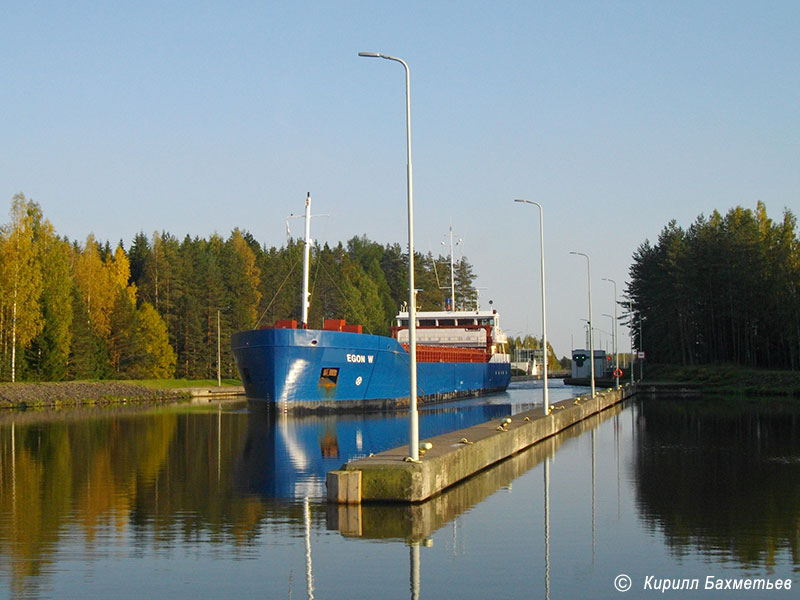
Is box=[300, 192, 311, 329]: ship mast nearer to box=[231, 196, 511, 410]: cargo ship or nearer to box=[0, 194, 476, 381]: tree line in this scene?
box=[231, 196, 511, 410]: cargo ship

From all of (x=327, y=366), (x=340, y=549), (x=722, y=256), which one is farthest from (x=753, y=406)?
(x=340, y=549)

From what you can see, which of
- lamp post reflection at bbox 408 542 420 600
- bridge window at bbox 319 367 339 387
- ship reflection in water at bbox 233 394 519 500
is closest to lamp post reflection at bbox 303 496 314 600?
lamp post reflection at bbox 408 542 420 600

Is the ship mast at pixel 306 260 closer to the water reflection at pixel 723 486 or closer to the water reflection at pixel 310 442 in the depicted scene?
the water reflection at pixel 310 442

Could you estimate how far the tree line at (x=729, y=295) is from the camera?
7306cm

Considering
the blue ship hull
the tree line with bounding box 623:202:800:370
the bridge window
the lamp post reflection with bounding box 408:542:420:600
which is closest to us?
the lamp post reflection with bounding box 408:542:420:600

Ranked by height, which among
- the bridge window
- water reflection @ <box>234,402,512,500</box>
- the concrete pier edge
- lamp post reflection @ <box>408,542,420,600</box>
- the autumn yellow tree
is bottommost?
water reflection @ <box>234,402,512,500</box>

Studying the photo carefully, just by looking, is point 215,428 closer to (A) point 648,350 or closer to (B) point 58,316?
(B) point 58,316

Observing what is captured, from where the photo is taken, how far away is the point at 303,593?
973 centimetres

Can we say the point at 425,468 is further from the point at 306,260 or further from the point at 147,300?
the point at 147,300

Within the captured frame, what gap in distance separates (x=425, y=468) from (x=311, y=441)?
1348cm

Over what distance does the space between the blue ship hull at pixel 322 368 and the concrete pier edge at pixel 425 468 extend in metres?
→ 16.5

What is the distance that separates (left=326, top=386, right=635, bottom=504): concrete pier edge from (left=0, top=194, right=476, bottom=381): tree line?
142 feet

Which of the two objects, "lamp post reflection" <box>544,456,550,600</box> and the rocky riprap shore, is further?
the rocky riprap shore

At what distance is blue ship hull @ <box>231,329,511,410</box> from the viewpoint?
39906mm
